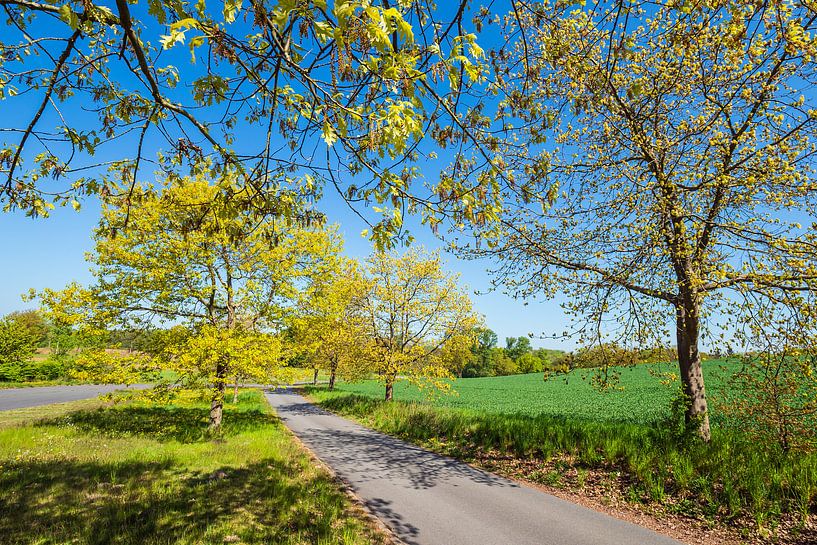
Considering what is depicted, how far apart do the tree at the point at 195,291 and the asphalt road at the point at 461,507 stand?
4228 millimetres

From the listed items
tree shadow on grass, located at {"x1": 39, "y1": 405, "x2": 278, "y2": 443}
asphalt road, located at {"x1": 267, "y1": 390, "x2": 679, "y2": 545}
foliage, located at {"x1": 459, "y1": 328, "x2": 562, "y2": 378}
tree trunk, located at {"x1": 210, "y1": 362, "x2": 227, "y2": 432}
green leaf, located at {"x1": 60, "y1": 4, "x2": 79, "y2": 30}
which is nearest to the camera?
green leaf, located at {"x1": 60, "y1": 4, "x2": 79, "y2": 30}

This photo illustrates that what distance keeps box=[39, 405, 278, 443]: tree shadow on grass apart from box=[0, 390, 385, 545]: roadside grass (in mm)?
299

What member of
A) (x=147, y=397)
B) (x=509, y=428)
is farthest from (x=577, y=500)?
(x=147, y=397)

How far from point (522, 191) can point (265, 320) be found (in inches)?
448

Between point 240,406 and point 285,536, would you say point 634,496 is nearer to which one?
point 285,536

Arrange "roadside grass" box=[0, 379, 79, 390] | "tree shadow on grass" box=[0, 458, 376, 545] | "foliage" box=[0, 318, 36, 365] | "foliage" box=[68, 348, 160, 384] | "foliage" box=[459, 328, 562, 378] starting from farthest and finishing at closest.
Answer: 1. "foliage" box=[459, 328, 562, 378]
2. "foliage" box=[0, 318, 36, 365]
3. "roadside grass" box=[0, 379, 79, 390]
4. "foliage" box=[68, 348, 160, 384]
5. "tree shadow on grass" box=[0, 458, 376, 545]

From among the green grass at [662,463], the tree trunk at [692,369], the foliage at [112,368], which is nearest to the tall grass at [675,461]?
the green grass at [662,463]

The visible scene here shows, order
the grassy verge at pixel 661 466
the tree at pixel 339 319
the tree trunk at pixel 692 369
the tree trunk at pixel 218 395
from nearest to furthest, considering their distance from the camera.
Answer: the grassy verge at pixel 661 466, the tree trunk at pixel 692 369, the tree trunk at pixel 218 395, the tree at pixel 339 319

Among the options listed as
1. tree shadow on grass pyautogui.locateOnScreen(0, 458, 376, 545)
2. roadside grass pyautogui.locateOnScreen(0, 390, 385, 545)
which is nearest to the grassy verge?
roadside grass pyautogui.locateOnScreen(0, 390, 385, 545)

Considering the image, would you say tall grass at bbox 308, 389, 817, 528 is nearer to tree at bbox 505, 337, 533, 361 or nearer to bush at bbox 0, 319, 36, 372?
bush at bbox 0, 319, 36, 372

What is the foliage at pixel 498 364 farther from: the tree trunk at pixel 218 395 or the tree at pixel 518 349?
the tree trunk at pixel 218 395

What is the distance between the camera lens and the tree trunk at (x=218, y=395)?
11.5 meters

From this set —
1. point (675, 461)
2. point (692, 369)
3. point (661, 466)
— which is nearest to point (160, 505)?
point (661, 466)

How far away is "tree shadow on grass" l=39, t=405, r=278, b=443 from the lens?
492 inches
